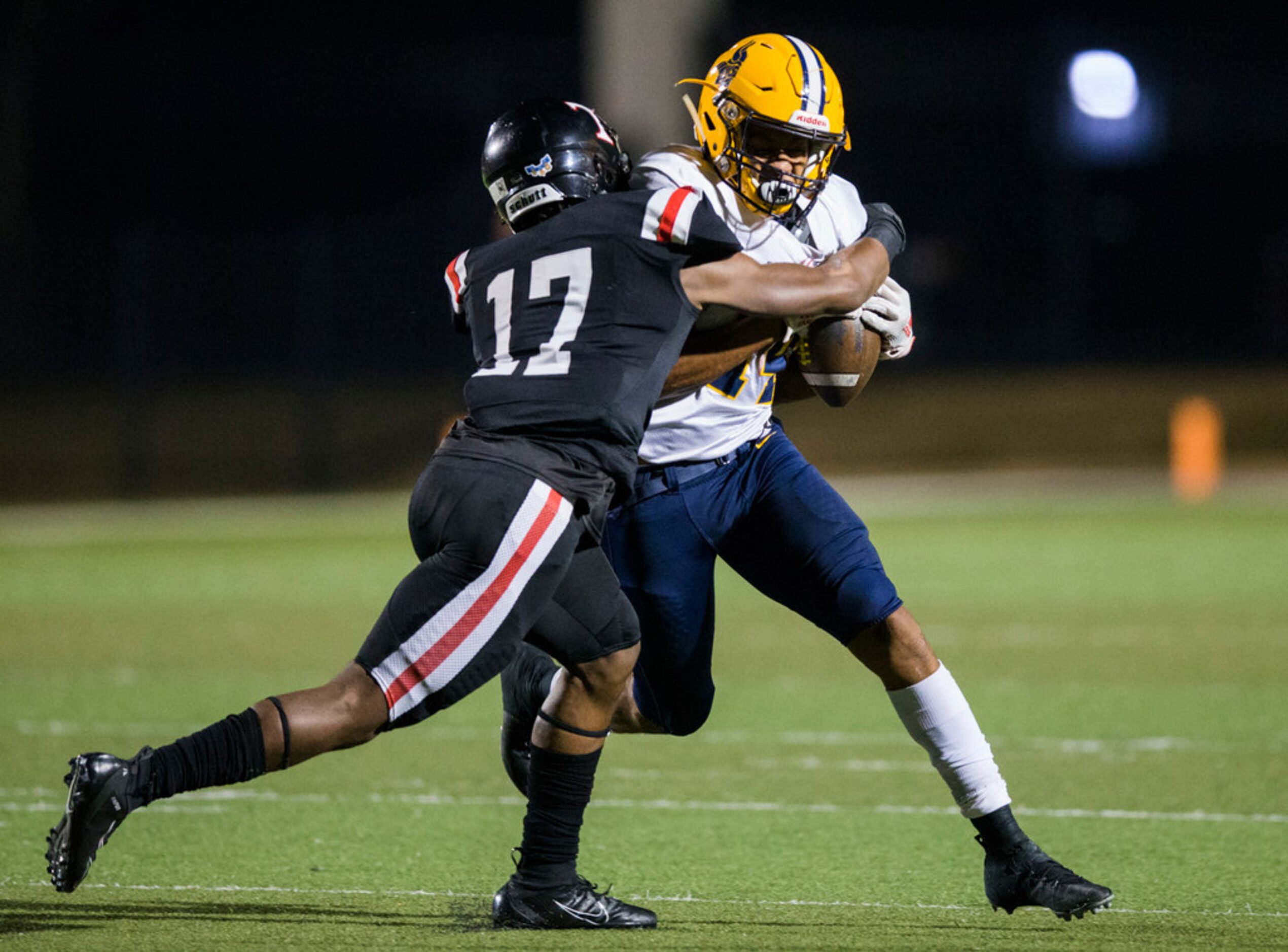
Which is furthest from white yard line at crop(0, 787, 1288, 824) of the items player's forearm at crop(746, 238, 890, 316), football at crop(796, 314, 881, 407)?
Answer: player's forearm at crop(746, 238, 890, 316)

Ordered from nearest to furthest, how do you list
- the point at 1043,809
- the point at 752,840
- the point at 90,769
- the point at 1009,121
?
the point at 90,769, the point at 752,840, the point at 1043,809, the point at 1009,121

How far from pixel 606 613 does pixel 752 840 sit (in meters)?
1.45

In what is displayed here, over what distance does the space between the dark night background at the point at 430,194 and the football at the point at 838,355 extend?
1836cm

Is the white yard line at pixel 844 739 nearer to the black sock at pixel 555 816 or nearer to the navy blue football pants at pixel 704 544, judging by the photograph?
the navy blue football pants at pixel 704 544

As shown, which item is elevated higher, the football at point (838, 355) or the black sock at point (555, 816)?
the football at point (838, 355)

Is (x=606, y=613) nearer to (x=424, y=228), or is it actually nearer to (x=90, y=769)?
(x=90, y=769)

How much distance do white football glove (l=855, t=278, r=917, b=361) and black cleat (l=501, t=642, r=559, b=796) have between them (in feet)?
4.04

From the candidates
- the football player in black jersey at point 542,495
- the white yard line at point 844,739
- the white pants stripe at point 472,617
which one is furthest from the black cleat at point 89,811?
the white yard line at point 844,739

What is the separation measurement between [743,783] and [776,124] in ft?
8.88

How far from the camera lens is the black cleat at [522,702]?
480 cm

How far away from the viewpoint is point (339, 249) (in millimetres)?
23703

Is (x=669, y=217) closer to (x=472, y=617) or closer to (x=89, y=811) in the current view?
(x=472, y=617)

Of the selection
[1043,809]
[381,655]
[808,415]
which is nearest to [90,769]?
[381,655]

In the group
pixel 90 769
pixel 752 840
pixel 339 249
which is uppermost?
pixel 90 769
